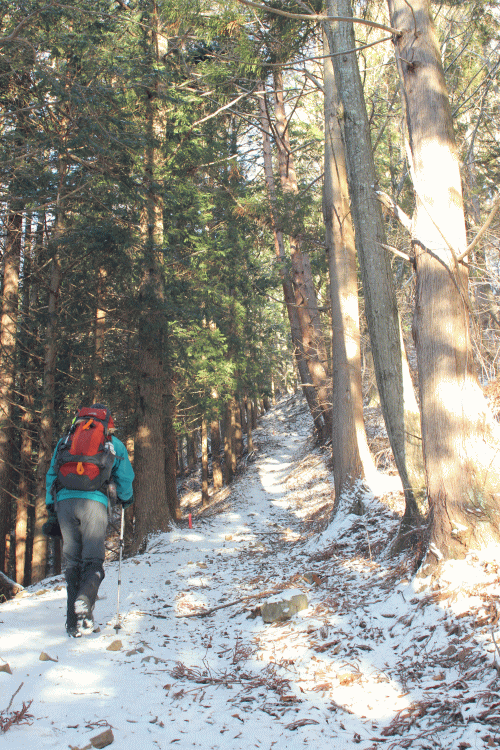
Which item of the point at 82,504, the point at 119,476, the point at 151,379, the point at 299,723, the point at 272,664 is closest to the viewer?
the point at 299,723

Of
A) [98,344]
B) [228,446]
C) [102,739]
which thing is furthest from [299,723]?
[228,446]

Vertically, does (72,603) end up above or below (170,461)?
below

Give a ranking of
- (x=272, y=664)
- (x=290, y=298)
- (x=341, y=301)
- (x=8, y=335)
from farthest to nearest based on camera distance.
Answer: (x=290, y=298) < (x=8, y=335) < (x=341, y=301) < (x=272, y=664)

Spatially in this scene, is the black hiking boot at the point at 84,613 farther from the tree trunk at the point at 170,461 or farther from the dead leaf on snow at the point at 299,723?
the tree trunk at the point at 170,461

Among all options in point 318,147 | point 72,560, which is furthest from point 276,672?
point 318,147

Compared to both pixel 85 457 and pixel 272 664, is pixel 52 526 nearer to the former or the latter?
pixel 85 457

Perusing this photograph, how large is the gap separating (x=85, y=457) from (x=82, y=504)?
1.31ft

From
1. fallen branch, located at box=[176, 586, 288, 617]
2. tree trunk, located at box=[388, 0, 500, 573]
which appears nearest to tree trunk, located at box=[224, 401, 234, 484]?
fallen branch, located at box=[176, 586, 288, 617]

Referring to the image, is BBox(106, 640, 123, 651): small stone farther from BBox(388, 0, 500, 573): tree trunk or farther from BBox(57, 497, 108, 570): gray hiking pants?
BBox(388, 0, 500, 573): tree trunk

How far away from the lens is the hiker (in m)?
4.12

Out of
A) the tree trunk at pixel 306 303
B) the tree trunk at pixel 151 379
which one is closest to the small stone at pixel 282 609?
the tree trunk at pixel 151 379

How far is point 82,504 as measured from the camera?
434 cm

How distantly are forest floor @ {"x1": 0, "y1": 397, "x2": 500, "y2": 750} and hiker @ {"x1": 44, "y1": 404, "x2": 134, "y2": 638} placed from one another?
32 cm

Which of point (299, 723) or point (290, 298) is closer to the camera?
point (299, 723)
